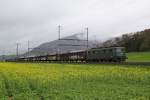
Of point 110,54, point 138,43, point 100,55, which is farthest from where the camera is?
point 138,43

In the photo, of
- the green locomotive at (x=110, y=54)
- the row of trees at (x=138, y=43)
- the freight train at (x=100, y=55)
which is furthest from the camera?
the row of trees at (x=138, y=43)

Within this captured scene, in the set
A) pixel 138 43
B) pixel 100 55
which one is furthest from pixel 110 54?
pixel 138 43

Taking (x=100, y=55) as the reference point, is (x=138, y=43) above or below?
above

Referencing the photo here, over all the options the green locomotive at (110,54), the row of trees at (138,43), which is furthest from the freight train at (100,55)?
the row of trees at (138,43)

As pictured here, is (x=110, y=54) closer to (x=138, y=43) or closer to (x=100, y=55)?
(x=100, y=55)

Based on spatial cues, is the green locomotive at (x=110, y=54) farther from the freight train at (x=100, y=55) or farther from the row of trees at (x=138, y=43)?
the row of trees at (x=138, y=43)

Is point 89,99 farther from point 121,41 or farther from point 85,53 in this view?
point 121,41

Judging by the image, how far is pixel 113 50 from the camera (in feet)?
252

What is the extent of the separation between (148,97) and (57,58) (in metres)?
94.0

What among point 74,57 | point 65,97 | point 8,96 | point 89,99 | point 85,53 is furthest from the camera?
point 74,57

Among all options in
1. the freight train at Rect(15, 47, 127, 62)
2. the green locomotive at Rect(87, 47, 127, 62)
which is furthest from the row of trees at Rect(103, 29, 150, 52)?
the green locomotive at Rect(87, 47, 127, 62)

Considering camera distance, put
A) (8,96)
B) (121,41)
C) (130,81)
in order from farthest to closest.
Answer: (121,41) → (130,81) → (8,96)

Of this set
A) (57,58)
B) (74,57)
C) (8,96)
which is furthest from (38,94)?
(57,58)

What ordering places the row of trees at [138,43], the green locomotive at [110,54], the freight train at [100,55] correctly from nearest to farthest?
1. the green locomotive at [110,54]
2. the freight train at [100,55]
3. the row of trees at [138,43]
